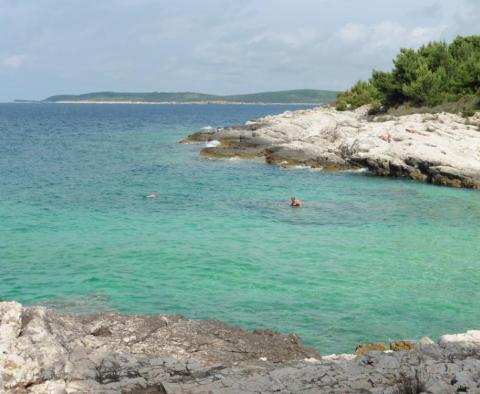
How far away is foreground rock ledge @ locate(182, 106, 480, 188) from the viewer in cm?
3842

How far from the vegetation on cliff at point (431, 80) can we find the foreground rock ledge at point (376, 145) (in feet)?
22.0

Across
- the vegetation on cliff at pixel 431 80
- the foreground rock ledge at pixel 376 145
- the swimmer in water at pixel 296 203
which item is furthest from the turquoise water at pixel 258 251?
the vegetation on cliff at pixel 431 80

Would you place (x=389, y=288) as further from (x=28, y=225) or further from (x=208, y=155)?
(x=208, y=155)

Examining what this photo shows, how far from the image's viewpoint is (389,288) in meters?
18.8

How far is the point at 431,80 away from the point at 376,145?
20260 millimetres

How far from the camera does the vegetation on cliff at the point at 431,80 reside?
58031mm

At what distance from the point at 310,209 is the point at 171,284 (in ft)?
43.9

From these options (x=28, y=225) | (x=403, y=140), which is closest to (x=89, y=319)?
(x=28, y=225)

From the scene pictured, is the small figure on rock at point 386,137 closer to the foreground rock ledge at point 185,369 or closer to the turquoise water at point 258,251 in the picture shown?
the turquoise water at point 258,251

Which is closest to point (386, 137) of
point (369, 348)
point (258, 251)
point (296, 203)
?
point (296, 203)

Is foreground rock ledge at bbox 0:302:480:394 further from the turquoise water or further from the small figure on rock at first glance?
the small figure on rock

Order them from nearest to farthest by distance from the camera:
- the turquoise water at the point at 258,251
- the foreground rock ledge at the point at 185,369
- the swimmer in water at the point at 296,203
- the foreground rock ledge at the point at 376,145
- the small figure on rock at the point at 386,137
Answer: the foreground rock ledge at the point at 185,369
the turquoise water at the point at 258,251
the swimmer in water at the point at 296,203
the foreground rock ledge at the point at 376,145
the small figure on rock at the point at 386,137

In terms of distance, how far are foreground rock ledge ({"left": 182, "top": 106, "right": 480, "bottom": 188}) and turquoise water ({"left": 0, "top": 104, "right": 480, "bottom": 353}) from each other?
194 cm

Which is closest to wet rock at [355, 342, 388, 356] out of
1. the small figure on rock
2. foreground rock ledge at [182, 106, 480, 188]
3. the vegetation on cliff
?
foreground rock ledge at [182, 106, 480, 188]
